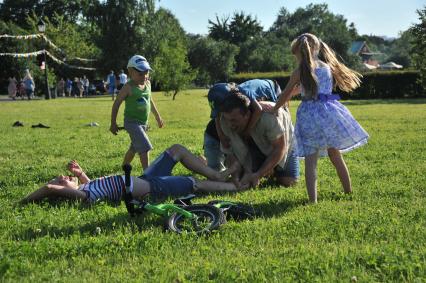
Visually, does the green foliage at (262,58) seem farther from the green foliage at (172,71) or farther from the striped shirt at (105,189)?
the striped shirt at (105,189)

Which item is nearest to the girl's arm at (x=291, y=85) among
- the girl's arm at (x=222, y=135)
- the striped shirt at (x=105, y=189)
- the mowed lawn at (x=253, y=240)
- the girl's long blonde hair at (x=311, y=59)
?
the girl's long blonde hair at (x=311, y=59)

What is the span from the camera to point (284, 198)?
221 inches

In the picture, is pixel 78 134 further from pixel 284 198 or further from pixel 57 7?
pixel 57 7

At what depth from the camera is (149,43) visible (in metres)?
60.2

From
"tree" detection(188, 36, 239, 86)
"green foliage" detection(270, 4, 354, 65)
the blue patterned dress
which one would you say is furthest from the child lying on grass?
"green foliage" detection(270, 4, 354, 65)

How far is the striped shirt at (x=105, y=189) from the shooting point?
18.6 ft

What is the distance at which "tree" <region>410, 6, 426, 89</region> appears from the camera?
3234cm

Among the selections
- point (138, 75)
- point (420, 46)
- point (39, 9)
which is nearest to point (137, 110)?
point (138, 75)

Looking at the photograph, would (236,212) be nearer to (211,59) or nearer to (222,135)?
(222,135)

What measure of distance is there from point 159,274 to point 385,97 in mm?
36311

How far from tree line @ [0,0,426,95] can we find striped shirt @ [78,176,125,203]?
1206 inches

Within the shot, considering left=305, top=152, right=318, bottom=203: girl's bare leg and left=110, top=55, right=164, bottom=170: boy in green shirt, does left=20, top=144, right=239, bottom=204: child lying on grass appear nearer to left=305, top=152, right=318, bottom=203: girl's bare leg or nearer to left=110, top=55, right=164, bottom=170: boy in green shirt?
left=305, top=152, right=318, bottom=203: girl's bare leg

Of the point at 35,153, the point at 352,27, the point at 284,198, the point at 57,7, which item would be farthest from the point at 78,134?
the point at 352,27

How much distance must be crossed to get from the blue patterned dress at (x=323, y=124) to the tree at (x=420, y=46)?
2901cm
